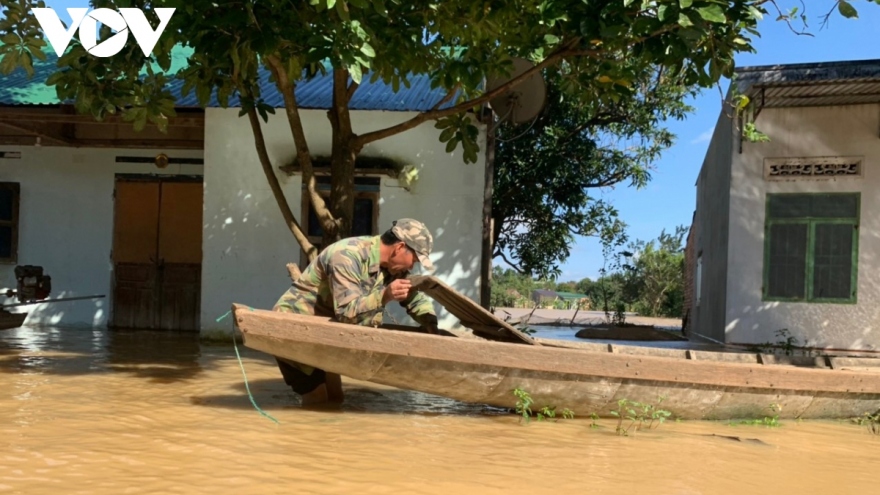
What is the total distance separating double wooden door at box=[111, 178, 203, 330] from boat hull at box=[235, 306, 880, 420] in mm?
6737

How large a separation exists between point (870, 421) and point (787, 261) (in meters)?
4.60

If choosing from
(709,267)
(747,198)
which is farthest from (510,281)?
(747,198)

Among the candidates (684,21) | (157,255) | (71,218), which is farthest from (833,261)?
(71,218)

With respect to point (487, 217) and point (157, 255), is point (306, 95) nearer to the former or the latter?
point (487, 217)

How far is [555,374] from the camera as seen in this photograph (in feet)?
15.6

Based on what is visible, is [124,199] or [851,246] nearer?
[851,246]

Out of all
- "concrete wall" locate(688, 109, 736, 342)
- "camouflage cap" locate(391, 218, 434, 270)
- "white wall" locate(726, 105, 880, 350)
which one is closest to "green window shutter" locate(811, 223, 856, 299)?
"white wall" locate(726, 105, 880, 350)

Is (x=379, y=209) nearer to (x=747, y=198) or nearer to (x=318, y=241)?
(x=318, y=241)

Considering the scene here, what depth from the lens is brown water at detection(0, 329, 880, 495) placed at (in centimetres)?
337

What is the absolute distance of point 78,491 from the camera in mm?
3059

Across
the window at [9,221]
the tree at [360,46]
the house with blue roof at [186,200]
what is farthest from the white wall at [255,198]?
the window at [9,221]

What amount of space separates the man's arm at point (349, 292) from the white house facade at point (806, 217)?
6.17 meters

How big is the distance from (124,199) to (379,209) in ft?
13.1

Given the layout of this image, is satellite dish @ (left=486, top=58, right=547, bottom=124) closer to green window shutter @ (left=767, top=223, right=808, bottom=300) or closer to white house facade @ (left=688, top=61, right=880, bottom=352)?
white house facade @ (left=688, top=61, right=880, bottom=352)
